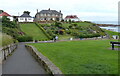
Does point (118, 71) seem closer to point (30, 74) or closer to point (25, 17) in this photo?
point (30, 74)

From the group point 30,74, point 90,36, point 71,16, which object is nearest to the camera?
point 30,74

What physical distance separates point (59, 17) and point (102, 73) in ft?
295

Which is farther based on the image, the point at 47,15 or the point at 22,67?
the point at 47,15

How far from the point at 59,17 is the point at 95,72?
8962 cm

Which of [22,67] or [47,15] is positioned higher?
[47,15]

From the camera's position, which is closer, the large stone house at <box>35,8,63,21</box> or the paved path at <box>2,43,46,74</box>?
the paved path at <box>2,43,46,74</box>

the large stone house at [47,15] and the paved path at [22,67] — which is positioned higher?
the large stone house at [47,15]

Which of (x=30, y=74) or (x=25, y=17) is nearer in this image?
(x=30, y=74)

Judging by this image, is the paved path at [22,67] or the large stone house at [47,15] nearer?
the paved path at [22,67]

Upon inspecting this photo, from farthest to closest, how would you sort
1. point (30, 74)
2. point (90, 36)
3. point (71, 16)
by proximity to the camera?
1. point (71, 16)
2. point (90, 36)
3. point (30, 74)

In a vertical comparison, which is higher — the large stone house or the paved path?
the large stone house

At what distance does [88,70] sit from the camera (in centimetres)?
938

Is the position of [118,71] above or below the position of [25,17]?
below

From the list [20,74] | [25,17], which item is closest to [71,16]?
[25,17]
